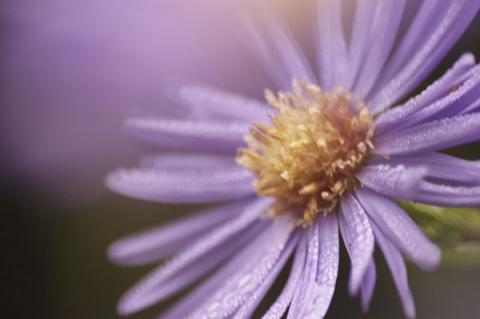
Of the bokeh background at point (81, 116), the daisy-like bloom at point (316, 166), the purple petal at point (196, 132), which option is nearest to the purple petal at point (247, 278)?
the daisy-like bloom at point (316, 166)

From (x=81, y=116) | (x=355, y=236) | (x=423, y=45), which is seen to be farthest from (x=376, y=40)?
(x=81, y=116)

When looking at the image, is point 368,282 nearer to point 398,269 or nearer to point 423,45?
point 398,269

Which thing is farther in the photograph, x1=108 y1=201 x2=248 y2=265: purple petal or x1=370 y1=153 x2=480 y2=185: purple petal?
x1=108 y1=201 x2=248 y2=265: purple petal

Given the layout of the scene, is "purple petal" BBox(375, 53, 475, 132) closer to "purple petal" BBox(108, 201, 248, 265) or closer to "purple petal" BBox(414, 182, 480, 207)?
"purple petal" BBox(414, 182, 480, 207)

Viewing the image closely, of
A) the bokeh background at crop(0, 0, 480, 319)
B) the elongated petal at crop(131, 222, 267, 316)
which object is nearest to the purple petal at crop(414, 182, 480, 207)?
the elongated petal at crop(131, 222, 267, 316)

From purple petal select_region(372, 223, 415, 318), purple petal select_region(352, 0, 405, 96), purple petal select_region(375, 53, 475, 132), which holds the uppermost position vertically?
purple petal select_region(352, 0, 405, 96)

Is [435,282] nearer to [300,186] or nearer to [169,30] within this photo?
[300,186]
